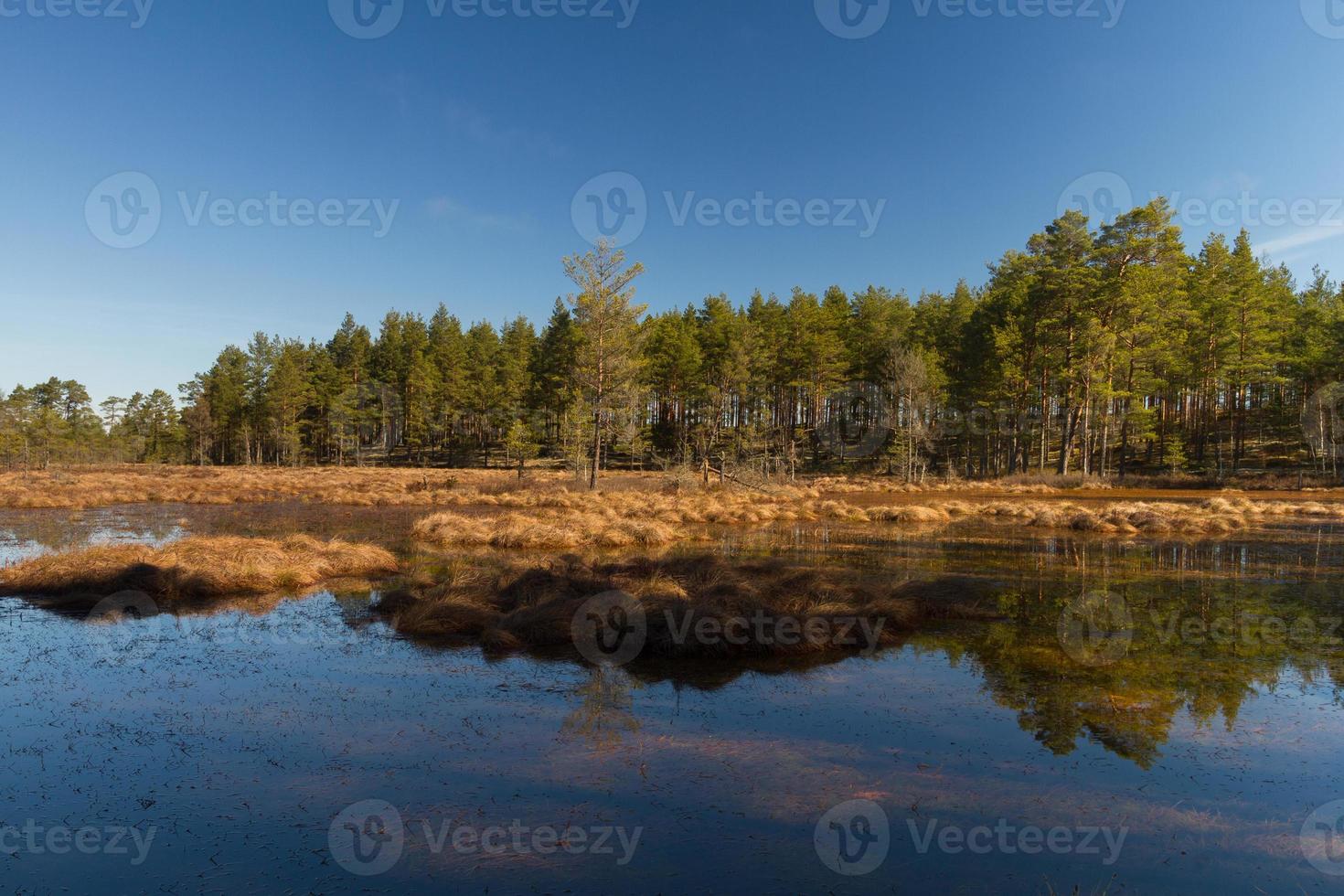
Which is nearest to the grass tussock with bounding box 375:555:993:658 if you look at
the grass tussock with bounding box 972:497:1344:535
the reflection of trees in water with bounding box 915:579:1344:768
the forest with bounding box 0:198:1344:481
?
the reflection of trees in water with bounding box 915:579:1344:768

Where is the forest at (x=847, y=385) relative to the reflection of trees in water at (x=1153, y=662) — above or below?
above

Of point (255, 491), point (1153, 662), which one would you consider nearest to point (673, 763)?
point (1153, 662)

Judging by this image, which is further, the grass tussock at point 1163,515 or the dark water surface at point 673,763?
the grass tussock at point 1163,515

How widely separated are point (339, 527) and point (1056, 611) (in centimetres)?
2192

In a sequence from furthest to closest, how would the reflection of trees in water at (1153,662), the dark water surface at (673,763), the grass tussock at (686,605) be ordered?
the grass tussock at (686,605)
the reflection of trees in water at (1153,662)
the dark water surface at (673,763)

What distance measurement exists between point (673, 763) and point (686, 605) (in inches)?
175

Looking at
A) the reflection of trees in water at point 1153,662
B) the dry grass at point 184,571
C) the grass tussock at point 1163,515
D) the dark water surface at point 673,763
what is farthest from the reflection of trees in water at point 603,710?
the grass tussock at point 1163,515

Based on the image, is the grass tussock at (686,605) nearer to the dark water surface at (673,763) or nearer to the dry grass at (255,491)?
the dark water surface at (673,763)

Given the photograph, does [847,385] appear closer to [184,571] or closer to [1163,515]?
[1163,515]

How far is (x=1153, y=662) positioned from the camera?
8.70 metres

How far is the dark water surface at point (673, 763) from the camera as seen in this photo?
4461mm

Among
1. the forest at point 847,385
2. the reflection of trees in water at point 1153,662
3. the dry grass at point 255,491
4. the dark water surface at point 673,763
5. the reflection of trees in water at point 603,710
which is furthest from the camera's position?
the forest at point 847,385

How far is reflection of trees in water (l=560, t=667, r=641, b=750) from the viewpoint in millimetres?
6625

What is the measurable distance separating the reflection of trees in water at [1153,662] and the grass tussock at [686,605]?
0.99 metres
